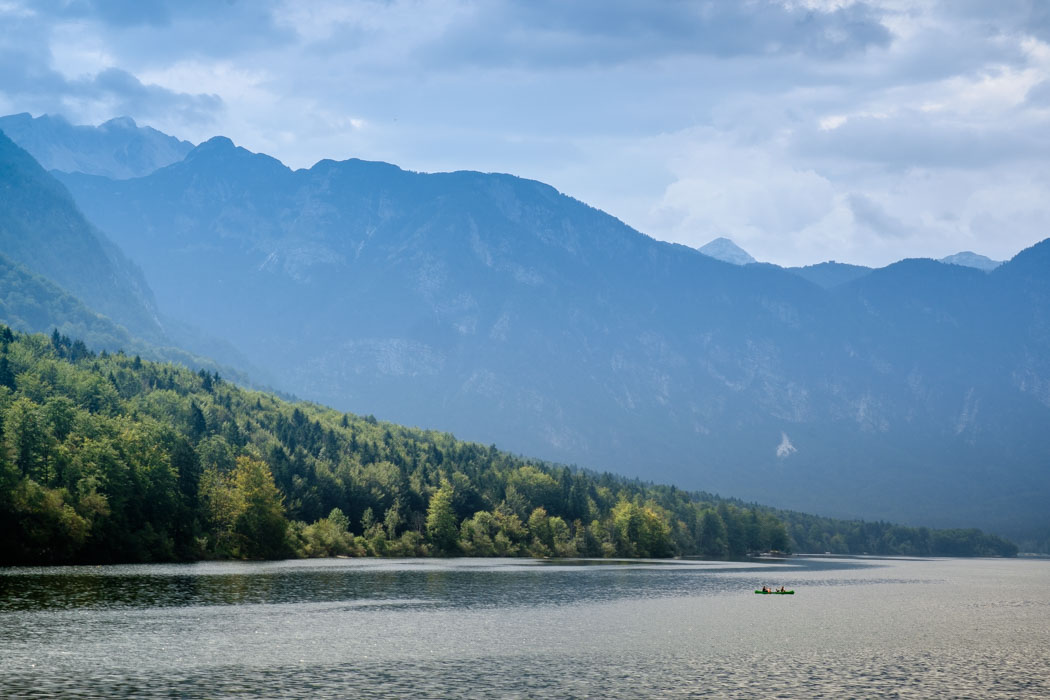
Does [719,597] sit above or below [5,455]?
below

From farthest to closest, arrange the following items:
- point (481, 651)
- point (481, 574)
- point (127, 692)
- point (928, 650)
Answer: point (481, 574), point (928, 650), point (481, 651), point (127, 692)

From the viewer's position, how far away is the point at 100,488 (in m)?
164

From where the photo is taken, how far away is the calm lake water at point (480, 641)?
64.2 m

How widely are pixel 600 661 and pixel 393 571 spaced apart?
11028cm

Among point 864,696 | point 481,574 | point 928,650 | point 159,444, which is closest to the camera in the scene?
point 864,696

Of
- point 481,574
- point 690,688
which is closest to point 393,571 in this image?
point 481,574

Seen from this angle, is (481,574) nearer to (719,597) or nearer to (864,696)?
(719,597)

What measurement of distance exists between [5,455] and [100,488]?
18516 mm

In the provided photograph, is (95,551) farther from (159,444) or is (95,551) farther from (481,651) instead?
(481,651)

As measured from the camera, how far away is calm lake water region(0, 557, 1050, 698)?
6419 centimetres

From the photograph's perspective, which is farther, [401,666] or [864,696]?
[401,666]

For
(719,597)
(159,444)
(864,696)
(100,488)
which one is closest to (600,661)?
(864,696)

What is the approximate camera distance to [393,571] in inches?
7126

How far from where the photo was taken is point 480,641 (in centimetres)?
8594
